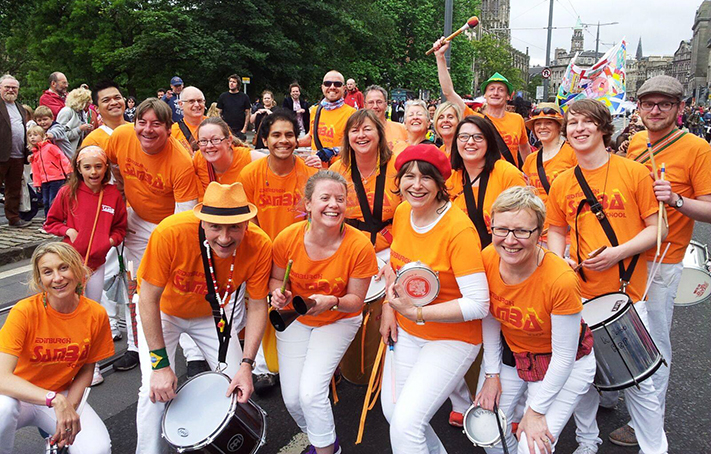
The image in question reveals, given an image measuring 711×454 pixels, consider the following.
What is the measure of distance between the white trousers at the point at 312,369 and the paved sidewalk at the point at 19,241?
5.53 metres

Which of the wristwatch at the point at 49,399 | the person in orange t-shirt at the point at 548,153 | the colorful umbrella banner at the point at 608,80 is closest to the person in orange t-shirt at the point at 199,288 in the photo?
the wristwatch at the point at 49,399

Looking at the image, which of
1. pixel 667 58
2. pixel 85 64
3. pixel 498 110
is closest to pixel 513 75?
pixel 85 64

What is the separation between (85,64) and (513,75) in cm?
6107

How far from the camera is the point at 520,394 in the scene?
3.09 meters

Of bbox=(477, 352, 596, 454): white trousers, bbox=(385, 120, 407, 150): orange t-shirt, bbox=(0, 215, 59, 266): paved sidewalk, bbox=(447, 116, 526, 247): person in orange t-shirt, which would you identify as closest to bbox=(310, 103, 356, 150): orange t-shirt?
bbox=(385, 120, 407, 150): orange t-shirt

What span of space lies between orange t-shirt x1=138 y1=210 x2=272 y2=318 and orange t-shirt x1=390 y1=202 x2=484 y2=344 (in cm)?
92

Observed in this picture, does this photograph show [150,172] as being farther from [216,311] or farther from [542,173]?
[542,173]

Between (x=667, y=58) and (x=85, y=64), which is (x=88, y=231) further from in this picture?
(x=667, y=58)

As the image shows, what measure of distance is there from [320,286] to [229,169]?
80.8 inches

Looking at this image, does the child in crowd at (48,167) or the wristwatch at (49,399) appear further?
the child in crowd at (48,167)

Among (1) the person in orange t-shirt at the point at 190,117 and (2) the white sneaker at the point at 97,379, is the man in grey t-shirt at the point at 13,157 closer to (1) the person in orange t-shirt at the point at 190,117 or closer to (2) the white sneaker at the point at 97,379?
(1) the person in orange t-shirt at the point at 190,117

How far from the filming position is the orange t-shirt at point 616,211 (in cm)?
342

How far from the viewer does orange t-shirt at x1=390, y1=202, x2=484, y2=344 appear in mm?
3006

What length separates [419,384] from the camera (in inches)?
118
